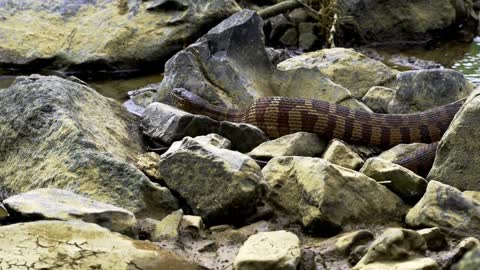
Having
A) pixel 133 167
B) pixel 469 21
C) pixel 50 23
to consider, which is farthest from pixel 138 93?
pixel 469 21

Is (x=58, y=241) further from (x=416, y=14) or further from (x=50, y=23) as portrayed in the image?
(x=416, y=14)

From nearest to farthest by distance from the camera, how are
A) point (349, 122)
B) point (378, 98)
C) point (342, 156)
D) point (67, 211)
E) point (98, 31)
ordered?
point (67, 211) → point (342, 156) → point (349, 122) → point (378, 98) → point (98, 31)

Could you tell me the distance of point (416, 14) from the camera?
1248 cm

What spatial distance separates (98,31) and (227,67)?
303 cm

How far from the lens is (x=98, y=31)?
11000 mm

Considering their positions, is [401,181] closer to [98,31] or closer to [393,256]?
[393,256]

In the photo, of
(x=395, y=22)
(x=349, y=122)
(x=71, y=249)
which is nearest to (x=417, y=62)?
(x=395, y=22)

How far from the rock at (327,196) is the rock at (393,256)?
62 cm

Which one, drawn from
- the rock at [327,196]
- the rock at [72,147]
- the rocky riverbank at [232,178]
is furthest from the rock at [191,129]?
the rock at [327,196]

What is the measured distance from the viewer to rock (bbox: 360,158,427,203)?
231 inches

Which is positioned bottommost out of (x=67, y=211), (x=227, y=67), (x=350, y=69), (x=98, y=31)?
(x=98, y=31)

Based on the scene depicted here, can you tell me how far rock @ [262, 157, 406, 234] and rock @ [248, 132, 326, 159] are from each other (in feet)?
2.03

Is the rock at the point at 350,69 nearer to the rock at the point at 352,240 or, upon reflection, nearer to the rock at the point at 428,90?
the rock at the point at 428,90

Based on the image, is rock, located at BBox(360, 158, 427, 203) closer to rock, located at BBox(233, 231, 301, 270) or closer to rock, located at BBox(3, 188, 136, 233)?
rock, located at BBox(233, 231, 301, 270)
